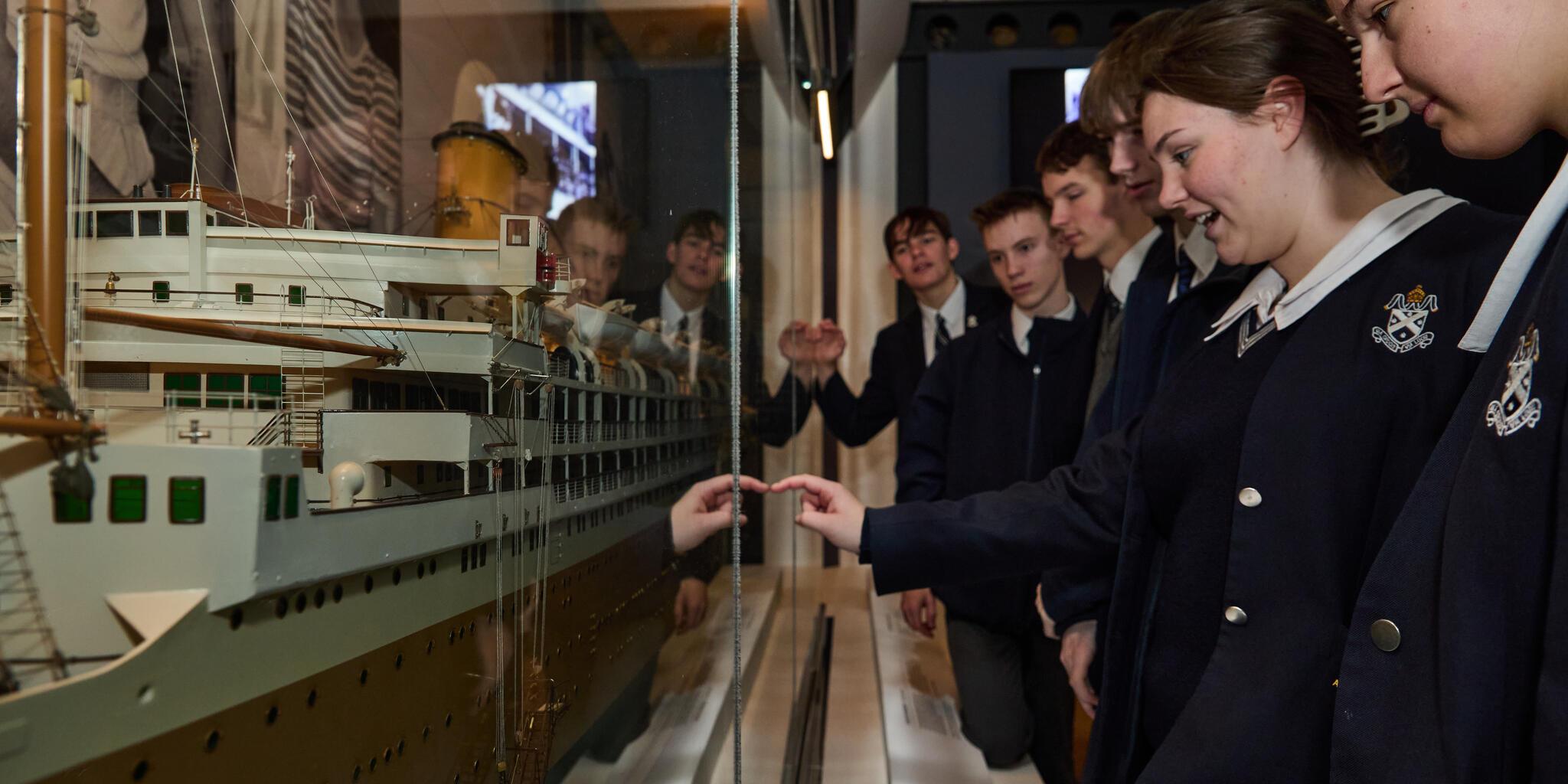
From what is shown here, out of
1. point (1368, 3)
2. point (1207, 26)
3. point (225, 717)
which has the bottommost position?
point (225, 717)

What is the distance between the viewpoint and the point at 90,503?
27 cm

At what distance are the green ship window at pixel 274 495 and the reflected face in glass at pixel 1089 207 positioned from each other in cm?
202

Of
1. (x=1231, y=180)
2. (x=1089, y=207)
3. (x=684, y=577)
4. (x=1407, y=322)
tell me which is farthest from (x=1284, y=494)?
(x=1089, y=207)

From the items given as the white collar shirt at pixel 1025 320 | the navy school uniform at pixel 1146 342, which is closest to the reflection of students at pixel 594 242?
the navy school uniform at pixel 1146 342

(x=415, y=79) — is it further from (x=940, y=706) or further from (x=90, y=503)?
(x=940, y=706)

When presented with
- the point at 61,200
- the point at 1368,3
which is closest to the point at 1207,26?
the point at 1368,3

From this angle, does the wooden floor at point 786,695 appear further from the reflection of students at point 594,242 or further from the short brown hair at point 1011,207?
the short brown hair at point 1011,207

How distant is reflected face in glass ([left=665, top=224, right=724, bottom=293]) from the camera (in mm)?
1000

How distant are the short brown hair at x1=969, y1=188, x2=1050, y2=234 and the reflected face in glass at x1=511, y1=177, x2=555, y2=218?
213 centimetres

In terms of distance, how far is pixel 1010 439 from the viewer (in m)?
2.44

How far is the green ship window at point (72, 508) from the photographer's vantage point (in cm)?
26

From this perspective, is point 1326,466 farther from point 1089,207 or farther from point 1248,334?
point 1089,207

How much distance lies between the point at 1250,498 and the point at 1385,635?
0.30 metres

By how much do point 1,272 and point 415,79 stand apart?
204mm
